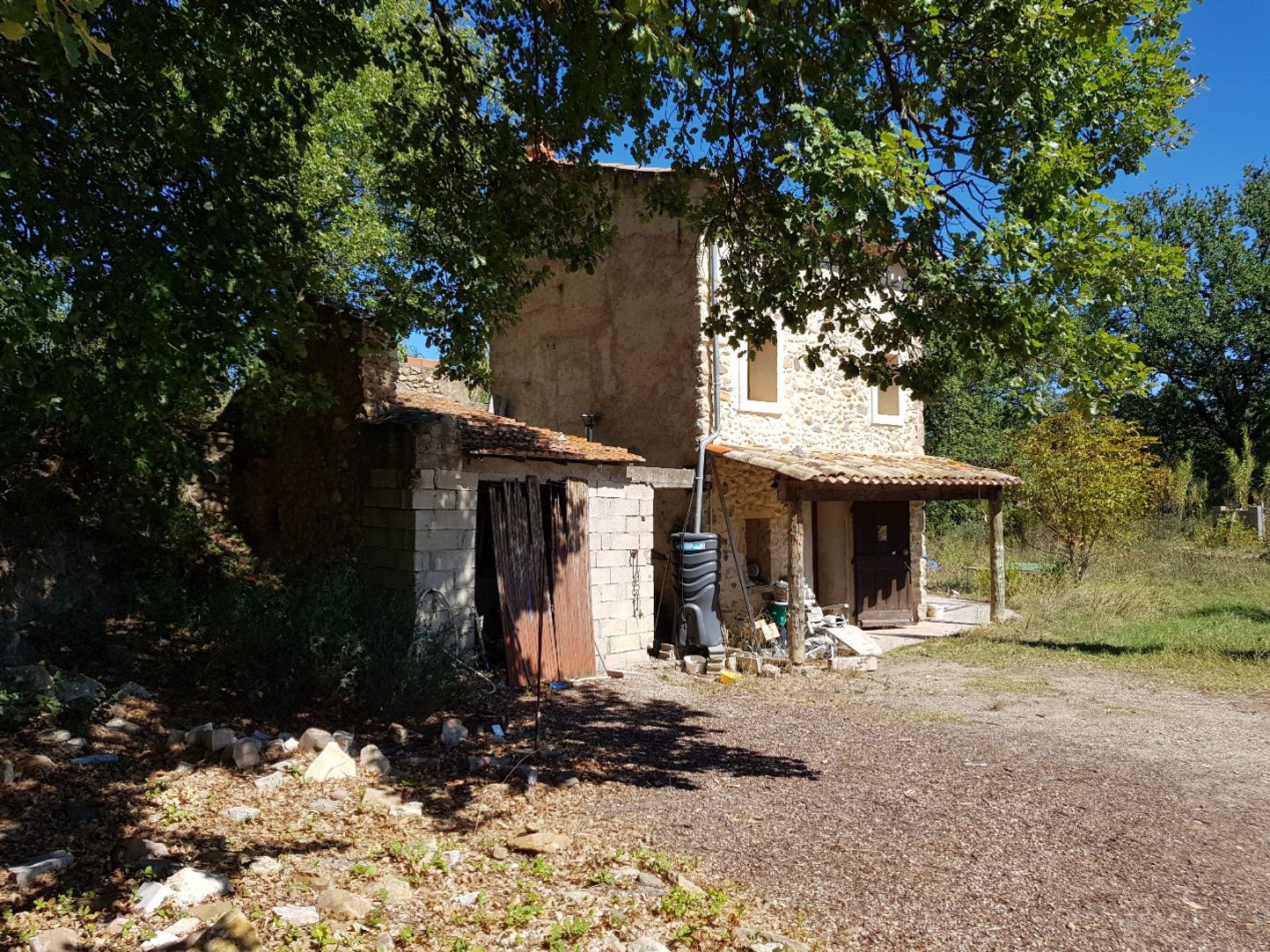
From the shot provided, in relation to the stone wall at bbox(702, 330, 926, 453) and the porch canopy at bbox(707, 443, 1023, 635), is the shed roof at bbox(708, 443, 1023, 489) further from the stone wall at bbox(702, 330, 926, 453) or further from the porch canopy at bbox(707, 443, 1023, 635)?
the stone wall at bbox(702, 330, 926, 453)

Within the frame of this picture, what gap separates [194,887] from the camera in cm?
356

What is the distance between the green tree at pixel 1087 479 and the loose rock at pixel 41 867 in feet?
55.1

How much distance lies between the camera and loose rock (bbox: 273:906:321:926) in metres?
3.40

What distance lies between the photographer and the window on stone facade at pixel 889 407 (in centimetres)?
1373

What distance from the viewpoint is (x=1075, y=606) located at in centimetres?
1453

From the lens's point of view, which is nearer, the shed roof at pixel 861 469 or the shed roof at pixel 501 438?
the shed roof at pixel 501 438

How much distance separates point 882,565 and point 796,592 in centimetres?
412

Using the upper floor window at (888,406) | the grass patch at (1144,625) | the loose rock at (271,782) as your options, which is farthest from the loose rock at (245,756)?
the upper floor window at (888,406)

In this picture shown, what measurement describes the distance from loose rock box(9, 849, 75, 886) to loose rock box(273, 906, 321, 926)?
1069 mm

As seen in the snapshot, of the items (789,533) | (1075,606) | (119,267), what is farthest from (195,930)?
(1075,606)

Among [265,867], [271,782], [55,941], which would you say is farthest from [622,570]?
[55,941]

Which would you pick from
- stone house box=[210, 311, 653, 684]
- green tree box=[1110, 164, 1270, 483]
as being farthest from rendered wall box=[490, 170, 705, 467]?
green tree box=[1110, 164, 1270, 483]

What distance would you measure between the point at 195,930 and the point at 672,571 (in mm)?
7835

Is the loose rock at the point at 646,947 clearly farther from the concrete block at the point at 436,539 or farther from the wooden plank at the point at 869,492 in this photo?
the wooden plank at the point at 869,492
